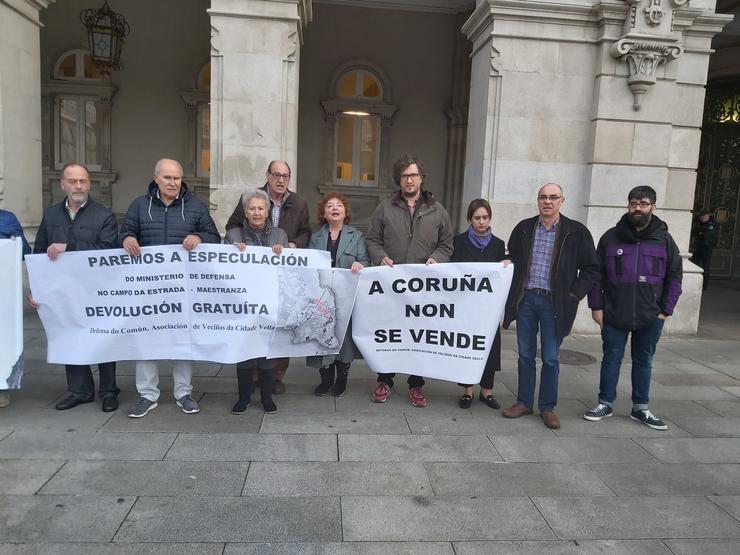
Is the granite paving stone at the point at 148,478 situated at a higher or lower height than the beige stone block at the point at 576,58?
lower

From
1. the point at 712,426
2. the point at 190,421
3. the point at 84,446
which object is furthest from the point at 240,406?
the point at 712,426

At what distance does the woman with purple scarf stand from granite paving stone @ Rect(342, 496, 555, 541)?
168 centimetres

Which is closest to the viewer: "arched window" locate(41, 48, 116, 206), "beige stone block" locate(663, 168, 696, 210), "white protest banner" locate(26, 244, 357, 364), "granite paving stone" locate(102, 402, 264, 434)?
"granite paving stone" locate(102, 402, 264, 434)

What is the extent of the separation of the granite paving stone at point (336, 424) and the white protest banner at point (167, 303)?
0.57 metres

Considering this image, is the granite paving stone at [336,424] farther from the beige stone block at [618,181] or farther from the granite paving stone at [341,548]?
the beige stone block at [618,181]

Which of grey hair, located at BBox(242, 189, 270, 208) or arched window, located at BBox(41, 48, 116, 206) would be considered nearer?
grey hair, located at BBox(242, 189, 270, 208)

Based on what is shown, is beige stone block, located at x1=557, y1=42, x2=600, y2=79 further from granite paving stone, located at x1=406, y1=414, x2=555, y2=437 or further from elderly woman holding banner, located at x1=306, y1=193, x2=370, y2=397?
granite paving stone, located at x1=406, y1=414, x2=555, y2=437

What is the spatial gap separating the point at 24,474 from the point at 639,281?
14.9 feet

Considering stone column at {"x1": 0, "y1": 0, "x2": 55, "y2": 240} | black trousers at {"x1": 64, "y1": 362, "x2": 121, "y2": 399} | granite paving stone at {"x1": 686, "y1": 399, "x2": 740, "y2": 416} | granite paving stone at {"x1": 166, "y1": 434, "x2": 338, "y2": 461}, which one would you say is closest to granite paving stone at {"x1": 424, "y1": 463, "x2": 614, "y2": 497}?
granite paving stone at {"x1": 166, "y1": 434, "x2": 338, "y2": 461}

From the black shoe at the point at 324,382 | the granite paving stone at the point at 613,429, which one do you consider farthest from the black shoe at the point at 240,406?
the granite paving stone at the point at 613,429

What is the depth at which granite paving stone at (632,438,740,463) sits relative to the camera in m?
4.36

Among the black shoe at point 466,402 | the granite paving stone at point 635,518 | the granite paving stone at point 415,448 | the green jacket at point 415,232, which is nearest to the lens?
the granite paving stone at point 635,518

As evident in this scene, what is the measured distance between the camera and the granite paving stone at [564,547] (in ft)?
10.1

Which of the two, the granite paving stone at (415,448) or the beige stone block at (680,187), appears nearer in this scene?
the granite paving stone at (415,448)
